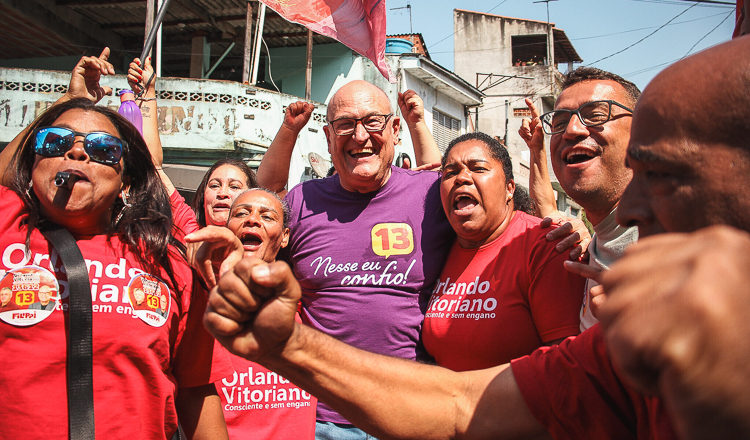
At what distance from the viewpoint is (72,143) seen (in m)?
1.94

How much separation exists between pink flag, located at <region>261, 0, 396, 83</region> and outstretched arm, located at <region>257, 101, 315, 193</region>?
2410mm

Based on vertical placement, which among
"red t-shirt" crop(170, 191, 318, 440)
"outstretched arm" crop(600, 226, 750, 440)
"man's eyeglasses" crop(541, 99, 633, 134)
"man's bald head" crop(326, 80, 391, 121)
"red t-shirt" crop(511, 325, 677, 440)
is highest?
"man's bald head" crop(326, 80, 391, 121)

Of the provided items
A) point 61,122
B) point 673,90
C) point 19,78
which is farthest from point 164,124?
point 673,90

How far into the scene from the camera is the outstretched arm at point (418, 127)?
11.6 feet

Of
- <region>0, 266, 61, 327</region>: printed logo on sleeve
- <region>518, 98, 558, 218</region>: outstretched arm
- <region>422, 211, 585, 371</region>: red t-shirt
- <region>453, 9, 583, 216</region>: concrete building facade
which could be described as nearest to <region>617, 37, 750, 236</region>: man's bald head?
<region>422, 211, 585, 371</region>: red t-shirt

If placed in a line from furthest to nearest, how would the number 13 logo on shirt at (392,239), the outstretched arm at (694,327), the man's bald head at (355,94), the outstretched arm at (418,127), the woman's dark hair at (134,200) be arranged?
the outstretched arm at (418,127) < the man's bald head at (355,94) < the number 13 logo on shirt at (392,239) < the woman's dark hair at (134,200) < the outstretched arm at (694,327)

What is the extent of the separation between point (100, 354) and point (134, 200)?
2.28 ft

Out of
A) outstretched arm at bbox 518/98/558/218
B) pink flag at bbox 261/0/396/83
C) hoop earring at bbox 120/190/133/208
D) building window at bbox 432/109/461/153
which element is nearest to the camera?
hoop earring at bbox 120/190/133/208

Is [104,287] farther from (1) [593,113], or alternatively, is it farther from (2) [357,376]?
(1) [593,113]

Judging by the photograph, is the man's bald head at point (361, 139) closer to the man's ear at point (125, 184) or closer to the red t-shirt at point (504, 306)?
the red t-shirt at point (504, 306)

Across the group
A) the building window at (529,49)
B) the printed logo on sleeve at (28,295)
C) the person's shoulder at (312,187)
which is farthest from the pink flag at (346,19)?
the building window at (529,49)

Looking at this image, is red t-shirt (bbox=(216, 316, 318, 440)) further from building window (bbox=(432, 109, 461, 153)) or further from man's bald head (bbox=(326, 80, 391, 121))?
building window (bbox=(432, 109, 461, 153))

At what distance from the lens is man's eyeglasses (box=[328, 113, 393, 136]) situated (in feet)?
9.91

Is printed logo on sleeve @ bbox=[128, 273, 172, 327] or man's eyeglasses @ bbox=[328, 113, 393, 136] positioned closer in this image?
printed logo on sleeve @ bbox=[128, 273, 172, 327]
